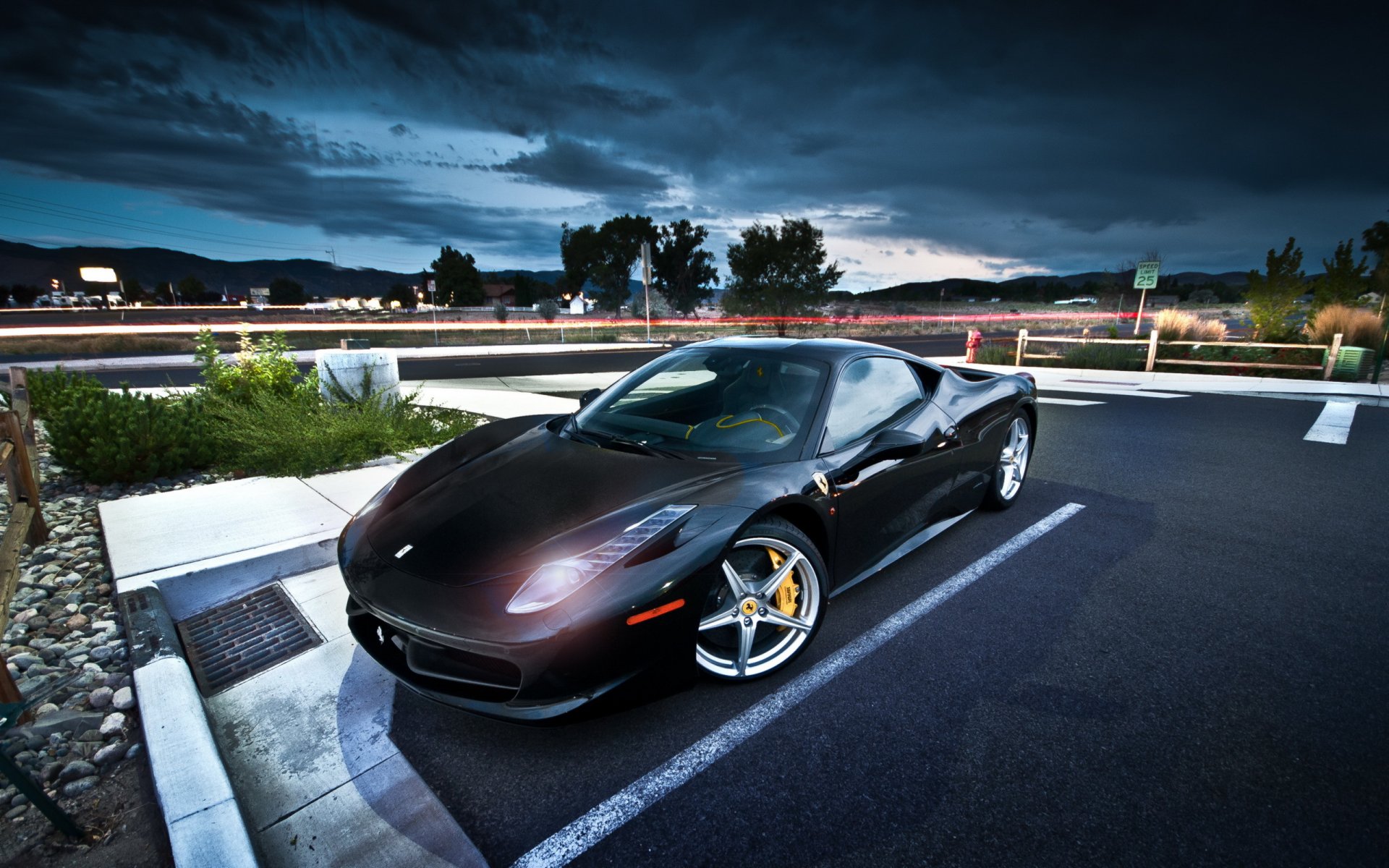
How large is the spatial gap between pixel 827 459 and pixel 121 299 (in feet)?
383

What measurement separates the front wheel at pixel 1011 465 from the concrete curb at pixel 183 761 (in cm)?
420

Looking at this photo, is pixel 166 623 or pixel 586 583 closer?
pixel 586 583

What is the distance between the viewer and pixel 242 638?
281 centimetres

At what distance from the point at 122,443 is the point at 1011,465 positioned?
6668mm

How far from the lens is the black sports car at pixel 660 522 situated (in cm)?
192

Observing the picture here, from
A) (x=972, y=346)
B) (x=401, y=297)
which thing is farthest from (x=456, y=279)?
(x=972, y=346)

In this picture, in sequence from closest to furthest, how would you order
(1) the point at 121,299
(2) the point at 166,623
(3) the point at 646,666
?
1. (3) the point at 646,666
2. (2) the point at 166,623
3. (1) the point at 121,299

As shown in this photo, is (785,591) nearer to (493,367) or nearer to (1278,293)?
(493,367)

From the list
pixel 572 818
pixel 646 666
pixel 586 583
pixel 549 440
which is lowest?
pixel 572 818

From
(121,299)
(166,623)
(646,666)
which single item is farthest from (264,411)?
(121,299)

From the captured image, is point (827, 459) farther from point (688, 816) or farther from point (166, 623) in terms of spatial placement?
point (166, 623)

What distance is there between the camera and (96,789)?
6.21 feet

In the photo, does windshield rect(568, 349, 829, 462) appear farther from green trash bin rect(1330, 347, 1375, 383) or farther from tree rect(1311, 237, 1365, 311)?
tree rect(1311, 237, 1365, 311)

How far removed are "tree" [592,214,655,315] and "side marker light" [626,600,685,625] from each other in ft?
206
